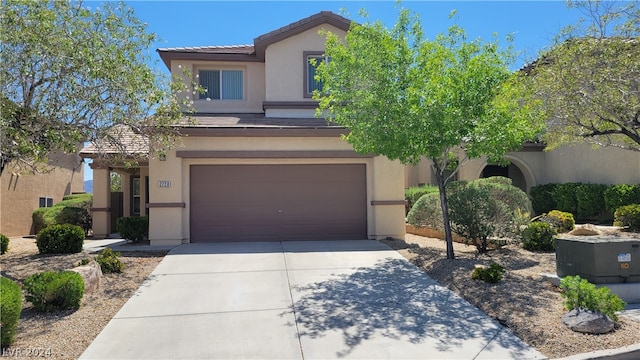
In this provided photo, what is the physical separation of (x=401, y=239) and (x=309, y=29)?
780 centimetres

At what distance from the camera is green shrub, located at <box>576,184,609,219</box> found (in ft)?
56.4

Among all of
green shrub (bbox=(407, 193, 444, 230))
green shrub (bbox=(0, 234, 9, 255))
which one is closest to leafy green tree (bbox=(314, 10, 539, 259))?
green shrub (bbox=(407, 193, 444, 230))

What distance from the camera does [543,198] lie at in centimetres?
1967

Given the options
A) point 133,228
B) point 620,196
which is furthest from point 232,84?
point 620,196

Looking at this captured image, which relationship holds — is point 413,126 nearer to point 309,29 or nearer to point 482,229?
point 482,229

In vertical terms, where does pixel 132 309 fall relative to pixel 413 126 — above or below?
below

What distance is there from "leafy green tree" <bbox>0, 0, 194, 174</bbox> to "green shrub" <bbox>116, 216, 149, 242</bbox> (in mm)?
4638

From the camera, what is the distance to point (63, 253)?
1035 centimetres

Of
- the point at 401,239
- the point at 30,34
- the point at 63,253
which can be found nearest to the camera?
the point at 30,34

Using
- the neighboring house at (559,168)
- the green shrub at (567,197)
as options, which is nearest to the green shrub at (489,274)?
the neighboring house at (559,168)

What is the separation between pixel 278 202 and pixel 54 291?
7.41 meters

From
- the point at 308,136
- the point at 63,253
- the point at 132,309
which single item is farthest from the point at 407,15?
the point at 63,253

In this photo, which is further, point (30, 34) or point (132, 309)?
point (30, 34)

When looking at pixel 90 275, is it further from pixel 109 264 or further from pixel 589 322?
pixel 589 322
